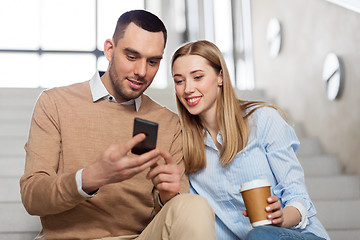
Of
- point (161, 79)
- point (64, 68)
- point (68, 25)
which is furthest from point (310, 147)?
point (68, 25)

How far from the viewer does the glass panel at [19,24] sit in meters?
6.73

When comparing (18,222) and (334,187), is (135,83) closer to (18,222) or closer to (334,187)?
(18,222)

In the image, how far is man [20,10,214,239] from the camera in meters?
1.19

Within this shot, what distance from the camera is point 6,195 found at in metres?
2.30

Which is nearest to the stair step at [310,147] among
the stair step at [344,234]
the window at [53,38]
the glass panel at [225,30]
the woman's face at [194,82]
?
the stair step at [344,234]

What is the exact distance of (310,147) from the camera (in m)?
3.28

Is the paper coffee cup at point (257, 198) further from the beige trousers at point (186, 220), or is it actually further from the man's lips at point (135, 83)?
the man's lips at point (135, 83)

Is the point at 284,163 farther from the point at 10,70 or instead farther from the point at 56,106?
the point at 10,70

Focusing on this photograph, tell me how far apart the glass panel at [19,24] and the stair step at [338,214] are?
5.55m

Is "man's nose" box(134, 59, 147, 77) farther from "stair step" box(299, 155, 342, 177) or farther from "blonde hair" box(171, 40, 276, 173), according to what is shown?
"stair step" box(299, 155, 342, 177)

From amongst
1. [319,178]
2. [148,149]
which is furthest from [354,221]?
[148,149]

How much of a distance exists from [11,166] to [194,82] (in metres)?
1.41

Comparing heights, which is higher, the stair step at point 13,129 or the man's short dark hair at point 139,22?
the man's short dark hair at point 139,22

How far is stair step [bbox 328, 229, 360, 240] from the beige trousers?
4.15 feet
